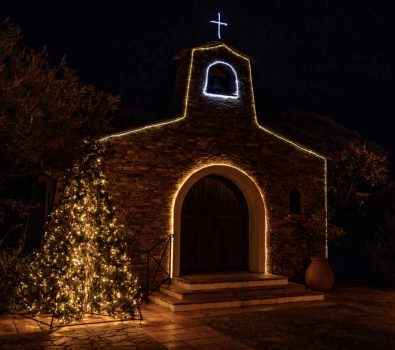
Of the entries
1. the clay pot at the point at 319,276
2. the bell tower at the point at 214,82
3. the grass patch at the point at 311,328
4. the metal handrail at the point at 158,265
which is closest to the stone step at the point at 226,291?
the metal handrail at the point at 158,265

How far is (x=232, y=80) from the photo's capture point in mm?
11969

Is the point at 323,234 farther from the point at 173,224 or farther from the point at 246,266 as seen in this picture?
the point at 173,224

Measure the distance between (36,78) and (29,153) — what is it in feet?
4.84

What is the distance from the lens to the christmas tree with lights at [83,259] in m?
8.02

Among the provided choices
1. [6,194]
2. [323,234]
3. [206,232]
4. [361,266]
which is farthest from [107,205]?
[361,266]

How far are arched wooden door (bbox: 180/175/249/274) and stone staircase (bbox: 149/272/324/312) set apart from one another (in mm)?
742

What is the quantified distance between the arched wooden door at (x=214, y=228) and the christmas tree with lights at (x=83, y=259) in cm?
329

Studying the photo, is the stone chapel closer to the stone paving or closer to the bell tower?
the bell tower

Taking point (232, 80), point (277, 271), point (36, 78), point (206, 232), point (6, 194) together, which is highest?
point (232, 80)

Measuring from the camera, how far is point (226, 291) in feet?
32.8

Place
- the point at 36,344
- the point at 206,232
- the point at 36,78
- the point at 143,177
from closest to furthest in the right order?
the point at 36,344, the point at 36,78, the point at 143,177, the point at 206,232

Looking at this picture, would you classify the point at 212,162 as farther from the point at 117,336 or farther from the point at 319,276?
the point at 117,336

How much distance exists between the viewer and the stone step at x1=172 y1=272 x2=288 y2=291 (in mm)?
10008

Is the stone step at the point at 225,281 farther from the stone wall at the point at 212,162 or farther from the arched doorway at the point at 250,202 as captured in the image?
the stone wall at the point at 212,162
